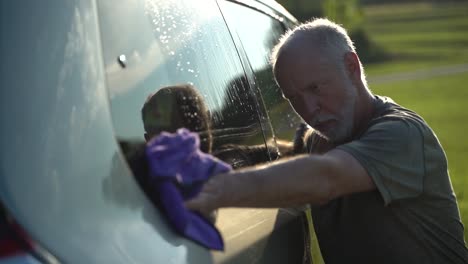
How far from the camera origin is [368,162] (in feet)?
9.99

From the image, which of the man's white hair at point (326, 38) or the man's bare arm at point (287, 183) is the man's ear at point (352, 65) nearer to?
the man's white hair at point (326, 38)

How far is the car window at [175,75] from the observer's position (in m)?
2.36

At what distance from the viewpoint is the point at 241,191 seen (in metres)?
2.44

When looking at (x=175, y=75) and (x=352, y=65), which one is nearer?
(x=175, y=75)

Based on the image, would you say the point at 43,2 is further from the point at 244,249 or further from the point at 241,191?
the point at 244,249

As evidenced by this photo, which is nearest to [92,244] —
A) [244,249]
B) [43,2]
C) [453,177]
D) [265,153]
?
[43,2]

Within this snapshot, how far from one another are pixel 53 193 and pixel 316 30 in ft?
5.38

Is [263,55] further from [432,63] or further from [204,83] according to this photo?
[432,63]

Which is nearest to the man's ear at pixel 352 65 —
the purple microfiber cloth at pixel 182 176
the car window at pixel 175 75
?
the car window at pixel 175 75

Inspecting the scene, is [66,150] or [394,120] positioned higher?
[66,150]

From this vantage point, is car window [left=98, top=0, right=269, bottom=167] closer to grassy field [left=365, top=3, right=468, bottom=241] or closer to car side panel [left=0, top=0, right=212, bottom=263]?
car side panel [left=0, top=0, right=212, bottom=263]

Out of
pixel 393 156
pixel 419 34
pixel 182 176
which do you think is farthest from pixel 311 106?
pixel 419 34

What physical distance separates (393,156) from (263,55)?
1078mm

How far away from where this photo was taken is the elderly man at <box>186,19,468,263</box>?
3.18m
